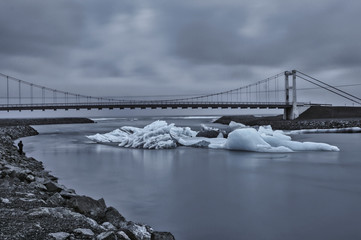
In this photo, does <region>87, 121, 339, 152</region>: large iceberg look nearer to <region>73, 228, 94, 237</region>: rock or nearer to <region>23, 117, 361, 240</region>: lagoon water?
<region>23, 117, 361, 240</region>: lagoon water

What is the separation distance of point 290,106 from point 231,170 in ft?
134

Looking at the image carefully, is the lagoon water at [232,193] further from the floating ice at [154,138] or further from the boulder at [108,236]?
the floating ice at [154,138]

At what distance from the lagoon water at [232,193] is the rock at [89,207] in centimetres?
72

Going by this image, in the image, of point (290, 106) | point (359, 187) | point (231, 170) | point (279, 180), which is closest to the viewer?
point (359, 187)

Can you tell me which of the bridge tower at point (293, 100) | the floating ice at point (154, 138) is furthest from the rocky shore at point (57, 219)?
the bridge tower at point (293, 100)

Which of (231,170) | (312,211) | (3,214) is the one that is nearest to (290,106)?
(231,170)

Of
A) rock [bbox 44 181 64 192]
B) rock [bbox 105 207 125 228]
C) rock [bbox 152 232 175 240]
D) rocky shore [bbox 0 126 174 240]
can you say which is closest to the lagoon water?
rock [bbox 152 232 175 240]

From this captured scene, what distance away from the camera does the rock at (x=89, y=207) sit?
4566 millimetres

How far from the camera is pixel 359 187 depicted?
7.27 m

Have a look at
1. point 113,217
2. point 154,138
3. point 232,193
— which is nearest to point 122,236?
point 113,217

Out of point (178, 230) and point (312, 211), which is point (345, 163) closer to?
point (312, 211)

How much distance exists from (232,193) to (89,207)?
11.4 ft

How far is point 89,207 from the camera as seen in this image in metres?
4.68

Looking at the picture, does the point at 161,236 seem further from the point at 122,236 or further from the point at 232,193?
the point at 232,193
